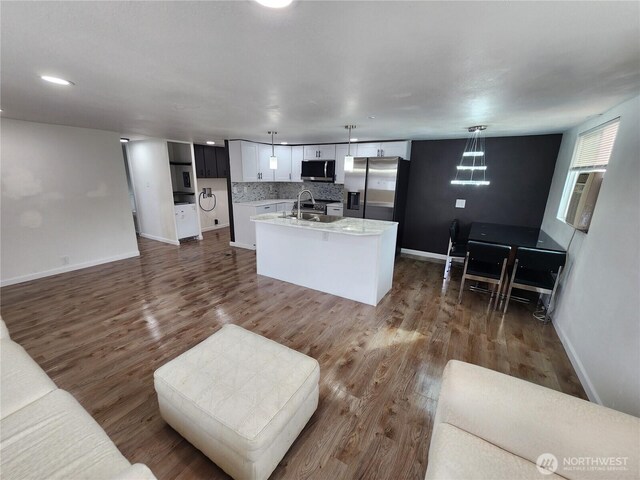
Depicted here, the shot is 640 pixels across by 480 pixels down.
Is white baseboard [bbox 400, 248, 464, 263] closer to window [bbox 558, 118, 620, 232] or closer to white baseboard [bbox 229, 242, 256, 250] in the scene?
window [bbox 558, 118, 620, 232]

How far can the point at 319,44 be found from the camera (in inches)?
54.4

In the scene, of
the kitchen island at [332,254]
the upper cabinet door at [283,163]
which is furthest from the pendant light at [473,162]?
the upper cabinet door at [283,163]

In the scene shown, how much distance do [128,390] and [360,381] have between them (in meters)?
1.78

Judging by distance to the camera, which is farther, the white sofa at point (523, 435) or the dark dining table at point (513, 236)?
the dark dining table at point (513, 236)

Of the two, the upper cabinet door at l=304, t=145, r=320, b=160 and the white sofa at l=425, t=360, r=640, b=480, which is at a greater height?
the upper cabinet door at l=304, t=145, r=320, b=160

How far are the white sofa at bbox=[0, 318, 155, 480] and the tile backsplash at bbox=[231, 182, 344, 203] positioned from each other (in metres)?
4.55

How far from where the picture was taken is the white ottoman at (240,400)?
4.19 ft

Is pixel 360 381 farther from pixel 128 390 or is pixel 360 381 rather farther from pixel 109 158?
pixel 109 158

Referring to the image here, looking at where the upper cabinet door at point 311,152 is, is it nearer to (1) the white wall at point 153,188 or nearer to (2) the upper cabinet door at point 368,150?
(2) the upper cabinet door at point 368,150

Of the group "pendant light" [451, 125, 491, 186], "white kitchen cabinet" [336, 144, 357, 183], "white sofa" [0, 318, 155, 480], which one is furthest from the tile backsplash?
"white sofa" [0, 318, 155, 480]

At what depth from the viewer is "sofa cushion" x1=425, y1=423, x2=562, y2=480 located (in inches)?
41.8

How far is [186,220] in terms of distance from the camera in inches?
238

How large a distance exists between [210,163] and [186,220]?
1.64 meters

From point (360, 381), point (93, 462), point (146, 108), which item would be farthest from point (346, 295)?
point (146, 108)
